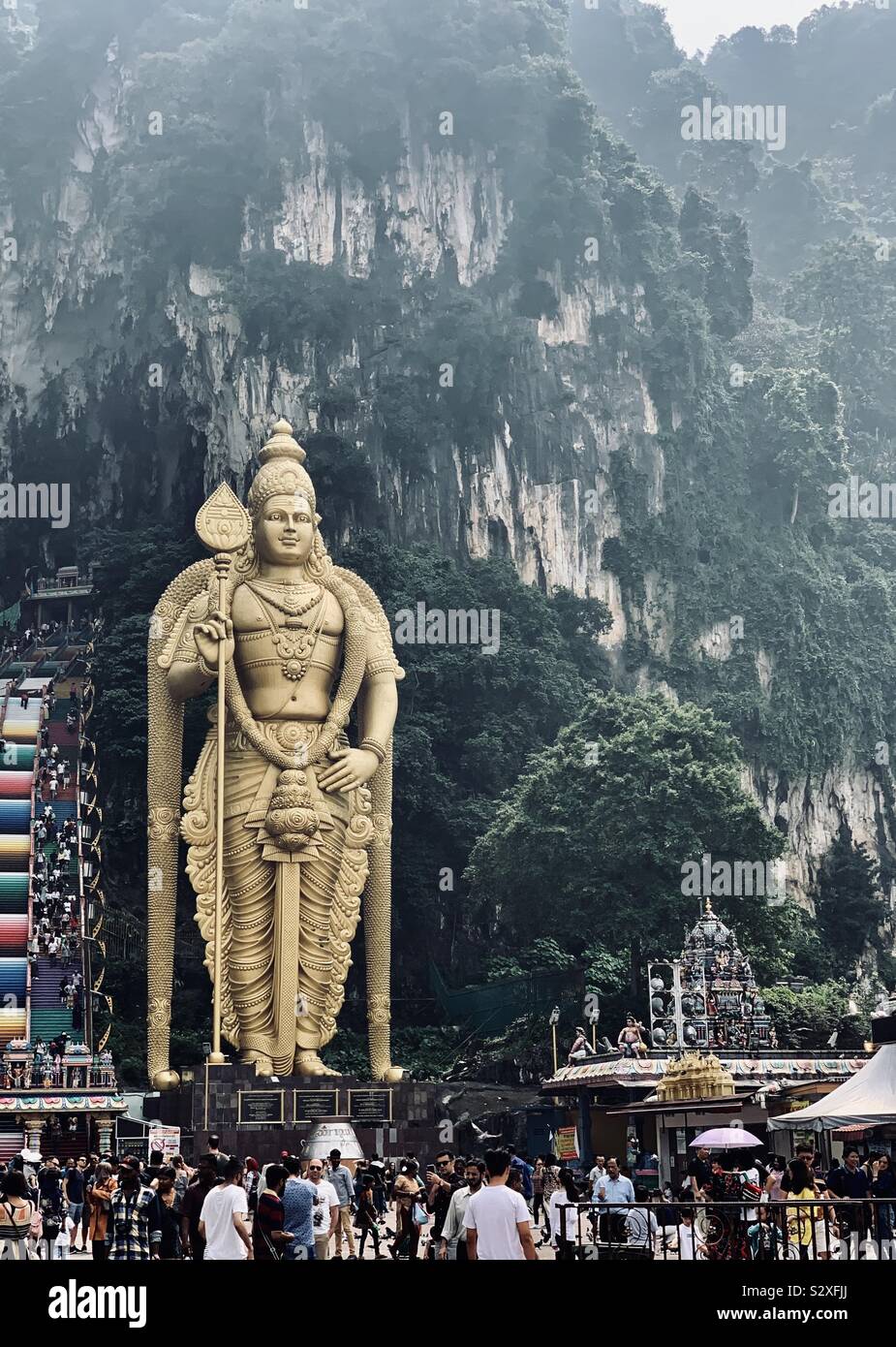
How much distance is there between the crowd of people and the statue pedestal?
15.3 feet

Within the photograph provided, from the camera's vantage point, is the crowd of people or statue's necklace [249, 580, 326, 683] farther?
statue's necklace [249, 580, 326, 683]

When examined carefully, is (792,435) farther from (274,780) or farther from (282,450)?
(274,780)

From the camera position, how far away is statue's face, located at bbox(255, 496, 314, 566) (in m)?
21.2

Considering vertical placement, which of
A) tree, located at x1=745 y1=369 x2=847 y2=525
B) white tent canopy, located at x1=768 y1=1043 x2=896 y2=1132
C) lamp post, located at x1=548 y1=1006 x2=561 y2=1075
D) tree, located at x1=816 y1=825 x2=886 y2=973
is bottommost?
white tent canopy, located at x1=768 y1=1043 x2=896 y2=1132

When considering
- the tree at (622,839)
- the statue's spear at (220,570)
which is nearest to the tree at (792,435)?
the tree at (622,839)

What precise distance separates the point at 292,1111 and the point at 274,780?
3.88 metres

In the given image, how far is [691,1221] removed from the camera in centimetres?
938

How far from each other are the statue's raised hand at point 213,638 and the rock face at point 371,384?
56.4 feet

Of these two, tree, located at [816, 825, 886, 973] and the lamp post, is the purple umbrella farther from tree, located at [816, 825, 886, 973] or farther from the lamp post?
tree, located at [816, 825, 886, 973]

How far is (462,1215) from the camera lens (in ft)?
32.2

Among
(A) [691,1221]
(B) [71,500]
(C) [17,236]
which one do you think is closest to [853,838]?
(B) [71,500]

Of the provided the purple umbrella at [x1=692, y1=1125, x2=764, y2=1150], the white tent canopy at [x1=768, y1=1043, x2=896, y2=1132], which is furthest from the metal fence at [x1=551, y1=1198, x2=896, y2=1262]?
the purple umbrella at [x1=692, y1=1125, x2=764, y2=1150]

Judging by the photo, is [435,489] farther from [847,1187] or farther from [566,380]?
[847,1187]

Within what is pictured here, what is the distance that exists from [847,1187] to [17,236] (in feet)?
121
